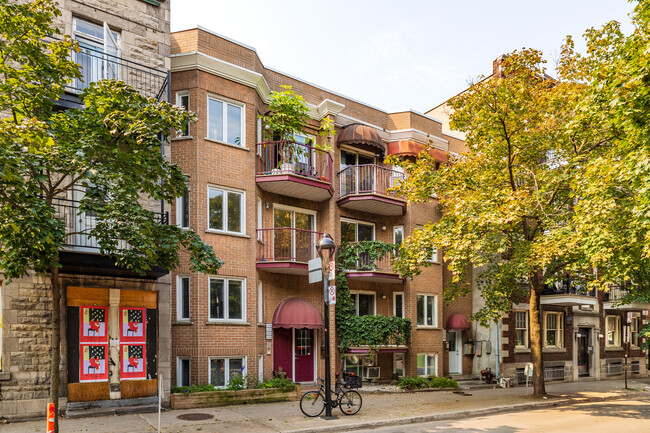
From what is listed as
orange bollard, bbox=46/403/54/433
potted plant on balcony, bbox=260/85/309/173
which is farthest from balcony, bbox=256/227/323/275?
orange bollard, bbox=46/403/54/433

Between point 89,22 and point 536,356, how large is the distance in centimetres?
1753

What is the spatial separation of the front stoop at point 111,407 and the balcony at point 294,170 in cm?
807

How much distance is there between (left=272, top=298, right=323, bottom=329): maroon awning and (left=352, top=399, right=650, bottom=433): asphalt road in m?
6.37

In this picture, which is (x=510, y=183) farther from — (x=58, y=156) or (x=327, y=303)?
(x=58, y=156)

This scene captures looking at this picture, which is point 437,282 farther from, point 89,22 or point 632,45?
point 89,22

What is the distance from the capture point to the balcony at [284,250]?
18500 mm

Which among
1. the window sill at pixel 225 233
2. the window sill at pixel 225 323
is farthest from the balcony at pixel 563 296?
the window sill at pixel 225 233

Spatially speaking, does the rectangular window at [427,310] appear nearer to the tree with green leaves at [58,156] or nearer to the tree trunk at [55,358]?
the tree with green leaves at [58,156]

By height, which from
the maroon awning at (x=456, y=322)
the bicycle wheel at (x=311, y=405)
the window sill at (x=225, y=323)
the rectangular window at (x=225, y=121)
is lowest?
the bicycle wheel at (x=311, y=405)

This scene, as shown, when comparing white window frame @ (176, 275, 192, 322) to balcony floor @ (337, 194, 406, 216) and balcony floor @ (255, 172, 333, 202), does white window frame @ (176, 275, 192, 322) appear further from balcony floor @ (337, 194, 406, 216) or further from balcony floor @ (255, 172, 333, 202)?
balcony floor @ (337, 194, 406, 216)

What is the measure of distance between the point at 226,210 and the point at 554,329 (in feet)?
64.9

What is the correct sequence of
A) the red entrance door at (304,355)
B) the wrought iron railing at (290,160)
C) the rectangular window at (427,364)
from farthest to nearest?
the rectangular window at (427,364), the red entrance door at (304,355), the wrought iron railing at (290,160)

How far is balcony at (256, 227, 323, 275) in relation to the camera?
60.7 feet

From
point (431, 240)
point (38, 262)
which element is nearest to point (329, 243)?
point (431, 240)
